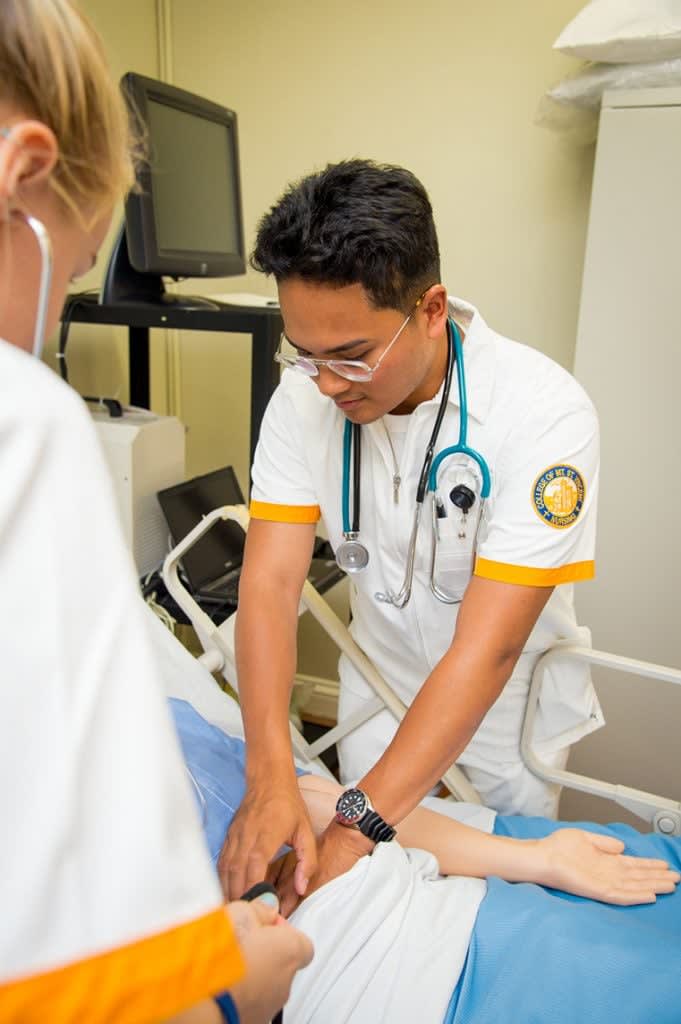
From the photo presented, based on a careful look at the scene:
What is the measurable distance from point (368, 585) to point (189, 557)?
0.56m

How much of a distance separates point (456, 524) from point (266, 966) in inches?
34.2

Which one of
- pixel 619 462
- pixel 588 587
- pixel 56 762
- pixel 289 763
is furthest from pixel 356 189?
pixel 588 587

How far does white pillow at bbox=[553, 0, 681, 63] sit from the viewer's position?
1796 mm

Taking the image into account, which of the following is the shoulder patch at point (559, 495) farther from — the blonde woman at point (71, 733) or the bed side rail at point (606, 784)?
the blonde woman at point (71, 733)

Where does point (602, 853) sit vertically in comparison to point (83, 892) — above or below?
below

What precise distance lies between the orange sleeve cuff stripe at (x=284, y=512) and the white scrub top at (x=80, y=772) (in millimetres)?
1033

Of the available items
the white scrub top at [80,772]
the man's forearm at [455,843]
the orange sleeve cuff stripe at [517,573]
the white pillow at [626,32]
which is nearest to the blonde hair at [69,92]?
the white scrub top at [80,772]

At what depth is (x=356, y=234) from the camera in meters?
1.18

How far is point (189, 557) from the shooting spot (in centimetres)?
196

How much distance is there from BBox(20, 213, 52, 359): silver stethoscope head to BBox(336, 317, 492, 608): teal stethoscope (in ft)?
2.91

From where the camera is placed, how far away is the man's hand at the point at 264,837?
3.79 ft

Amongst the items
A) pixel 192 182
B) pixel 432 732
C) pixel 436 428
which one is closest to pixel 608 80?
pixel 192 182

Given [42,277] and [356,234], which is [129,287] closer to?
[356,234]

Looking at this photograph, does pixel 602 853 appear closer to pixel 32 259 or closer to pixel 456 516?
pixel 456 516
